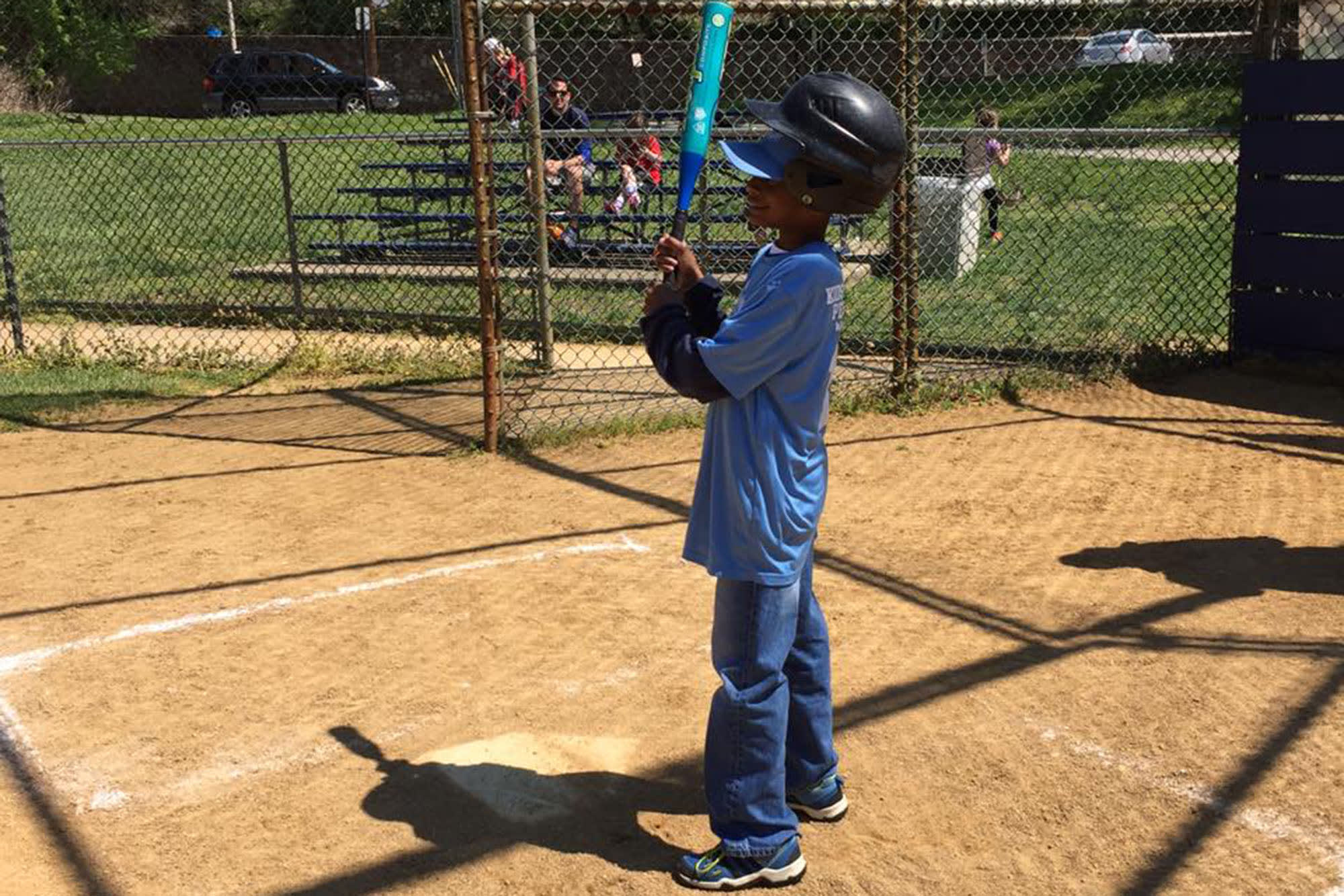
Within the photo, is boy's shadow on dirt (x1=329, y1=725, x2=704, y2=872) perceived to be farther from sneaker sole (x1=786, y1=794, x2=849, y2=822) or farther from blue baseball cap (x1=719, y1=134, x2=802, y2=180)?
blue baseball cap (x1=719, y1=134, x2=802, y2=180)

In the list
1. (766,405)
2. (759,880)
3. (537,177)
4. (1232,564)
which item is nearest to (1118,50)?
(537,177)

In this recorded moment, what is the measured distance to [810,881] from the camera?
330 cm

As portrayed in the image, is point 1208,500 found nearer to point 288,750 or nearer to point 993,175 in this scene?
point 288,750

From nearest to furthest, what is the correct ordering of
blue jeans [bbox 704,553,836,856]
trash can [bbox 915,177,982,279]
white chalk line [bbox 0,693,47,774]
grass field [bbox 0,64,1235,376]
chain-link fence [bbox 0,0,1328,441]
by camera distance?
blue jeans [bbox 704,553,836,856], white chalk line [bbox 0,693,47,774], chain-link fence [bbox 0,0,1328,441], grass field [bbox 0,64,1235,376], trash can [bbox 915,177,982,279]

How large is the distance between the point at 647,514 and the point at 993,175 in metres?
12.3

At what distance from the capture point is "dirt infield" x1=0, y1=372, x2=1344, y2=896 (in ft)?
11.2

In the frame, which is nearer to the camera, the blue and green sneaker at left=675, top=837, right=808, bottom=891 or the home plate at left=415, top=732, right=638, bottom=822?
the blue and green sneaker at left=675, top=837, right=808, bottom=891

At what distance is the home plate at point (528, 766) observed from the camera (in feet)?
12.0

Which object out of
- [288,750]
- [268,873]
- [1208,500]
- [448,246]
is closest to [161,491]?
[288,750]

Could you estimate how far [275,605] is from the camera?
5.05 meters

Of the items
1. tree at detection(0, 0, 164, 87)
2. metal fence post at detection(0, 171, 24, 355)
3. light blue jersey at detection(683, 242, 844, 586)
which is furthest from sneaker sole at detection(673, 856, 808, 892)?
tree at detection(0, 0, 164, 87)

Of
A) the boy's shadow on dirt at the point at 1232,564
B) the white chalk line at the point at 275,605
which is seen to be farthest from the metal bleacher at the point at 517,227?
the boy's shadow on dirt at the point at 1232,564

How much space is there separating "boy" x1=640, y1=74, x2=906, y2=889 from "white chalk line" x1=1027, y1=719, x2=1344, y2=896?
1.02 metres

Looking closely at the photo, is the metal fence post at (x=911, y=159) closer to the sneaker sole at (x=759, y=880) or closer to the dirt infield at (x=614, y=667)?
the dirt infield at (x=614, y=667)
